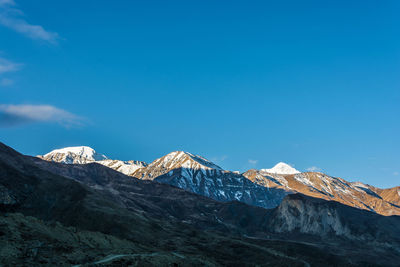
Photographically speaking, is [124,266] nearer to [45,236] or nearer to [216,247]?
[45,236]

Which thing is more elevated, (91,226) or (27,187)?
(27,187)

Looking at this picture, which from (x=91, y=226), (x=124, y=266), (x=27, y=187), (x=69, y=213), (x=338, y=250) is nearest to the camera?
(x=124, y=266)

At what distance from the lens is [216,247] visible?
148m

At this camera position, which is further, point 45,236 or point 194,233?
point 194,233

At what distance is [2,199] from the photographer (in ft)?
466

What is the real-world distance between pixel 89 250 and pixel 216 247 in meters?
80.1

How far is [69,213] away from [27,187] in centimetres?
3012

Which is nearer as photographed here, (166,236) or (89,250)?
(89,250)

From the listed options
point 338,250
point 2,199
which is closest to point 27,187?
point 2,199

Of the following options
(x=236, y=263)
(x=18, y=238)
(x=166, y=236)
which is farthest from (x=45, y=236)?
(x=166, y=236)

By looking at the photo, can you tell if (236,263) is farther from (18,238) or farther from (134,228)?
(18,238)

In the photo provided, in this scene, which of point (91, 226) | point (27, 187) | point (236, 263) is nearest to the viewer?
point (236, 263)

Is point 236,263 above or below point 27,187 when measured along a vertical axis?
below

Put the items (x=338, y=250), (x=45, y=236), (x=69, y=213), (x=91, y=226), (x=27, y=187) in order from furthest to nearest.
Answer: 1. (x=338, y=250)
2. (x=27, y=187)
3. (x=69, y=213)
4. (x=91, y=226)
5. (x=45, y=236)
